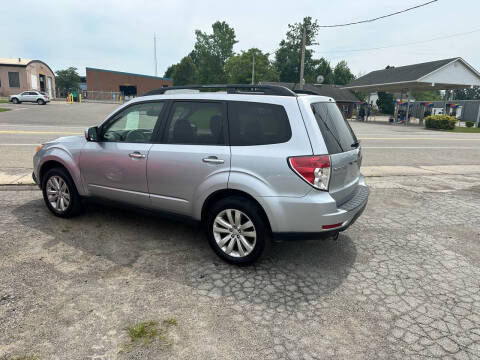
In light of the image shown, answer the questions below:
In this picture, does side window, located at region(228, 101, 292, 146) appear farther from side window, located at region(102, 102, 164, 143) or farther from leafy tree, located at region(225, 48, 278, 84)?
leafy tree, located at region(225, 48, 278, 84)

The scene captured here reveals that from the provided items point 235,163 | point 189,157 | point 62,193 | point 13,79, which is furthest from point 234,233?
point 13,79

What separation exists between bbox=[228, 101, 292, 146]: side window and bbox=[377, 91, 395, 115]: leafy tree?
210 ft

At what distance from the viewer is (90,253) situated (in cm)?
374

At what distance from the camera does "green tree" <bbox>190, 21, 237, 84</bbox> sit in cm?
9181

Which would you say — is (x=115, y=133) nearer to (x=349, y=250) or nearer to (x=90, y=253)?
(x=90, y=253)

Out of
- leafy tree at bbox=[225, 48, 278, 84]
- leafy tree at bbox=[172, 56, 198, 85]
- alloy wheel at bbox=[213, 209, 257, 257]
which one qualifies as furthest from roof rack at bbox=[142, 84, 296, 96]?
leafy tree at bbox=[172, 56, 198, 85]

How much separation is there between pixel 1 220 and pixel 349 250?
4.61m

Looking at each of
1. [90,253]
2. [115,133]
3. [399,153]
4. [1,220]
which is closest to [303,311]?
[90,253]

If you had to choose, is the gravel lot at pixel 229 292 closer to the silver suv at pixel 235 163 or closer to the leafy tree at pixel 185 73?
the silver suv at pixel 235 163

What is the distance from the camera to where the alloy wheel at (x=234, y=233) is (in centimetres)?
337

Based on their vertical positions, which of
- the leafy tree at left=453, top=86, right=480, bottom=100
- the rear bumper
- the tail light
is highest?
the leafy tree at left=453, top=86, right=480, bottom=100

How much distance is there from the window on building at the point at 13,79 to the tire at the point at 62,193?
178 ft

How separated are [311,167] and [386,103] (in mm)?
64509

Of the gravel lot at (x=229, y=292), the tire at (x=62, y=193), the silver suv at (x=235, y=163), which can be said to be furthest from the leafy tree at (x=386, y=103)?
the tire at (x=62, y=193)
